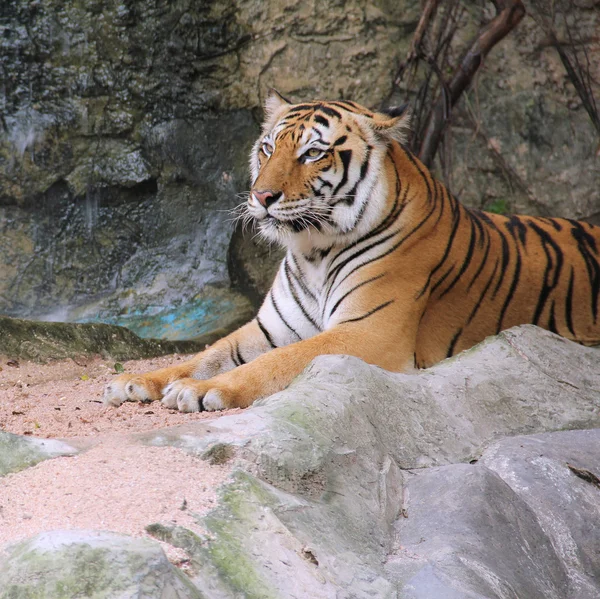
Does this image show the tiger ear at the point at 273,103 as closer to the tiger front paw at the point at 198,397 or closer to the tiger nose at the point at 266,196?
the tiger nose at the point at 266,196

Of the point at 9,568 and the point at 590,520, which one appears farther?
the point at 590,520

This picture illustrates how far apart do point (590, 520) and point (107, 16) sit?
5881 millimetres

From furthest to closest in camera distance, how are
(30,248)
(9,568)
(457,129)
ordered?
(457,129), (30,248), (9,568)

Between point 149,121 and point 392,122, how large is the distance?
3348 millimetres

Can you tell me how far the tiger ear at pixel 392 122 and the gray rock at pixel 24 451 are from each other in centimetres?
276

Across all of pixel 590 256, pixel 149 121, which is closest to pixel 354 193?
pixel 590 256

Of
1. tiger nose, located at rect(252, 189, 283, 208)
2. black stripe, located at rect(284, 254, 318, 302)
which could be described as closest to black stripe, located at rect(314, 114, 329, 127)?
tiger nose, located at rect(252, 189, 283, 208)

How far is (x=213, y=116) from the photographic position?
7.65 m

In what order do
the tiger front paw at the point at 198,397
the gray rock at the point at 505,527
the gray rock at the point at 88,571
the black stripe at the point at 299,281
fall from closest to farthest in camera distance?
the gray rock at the point at 88,571, the gray rock at the point at 505,527, the tiger front paw at the point at 198,397, the black stripe at the point at 299,281

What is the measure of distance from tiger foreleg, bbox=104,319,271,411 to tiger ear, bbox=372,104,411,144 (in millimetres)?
1232

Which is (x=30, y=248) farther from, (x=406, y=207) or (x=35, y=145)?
(x=406, y=207)

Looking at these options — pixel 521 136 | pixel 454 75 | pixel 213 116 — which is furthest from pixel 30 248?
pixel 521 136

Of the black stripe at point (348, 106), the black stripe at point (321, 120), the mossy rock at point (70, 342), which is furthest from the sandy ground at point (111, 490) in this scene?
the black stripe at point (348, 106)

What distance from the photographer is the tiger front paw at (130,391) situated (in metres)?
3.88
